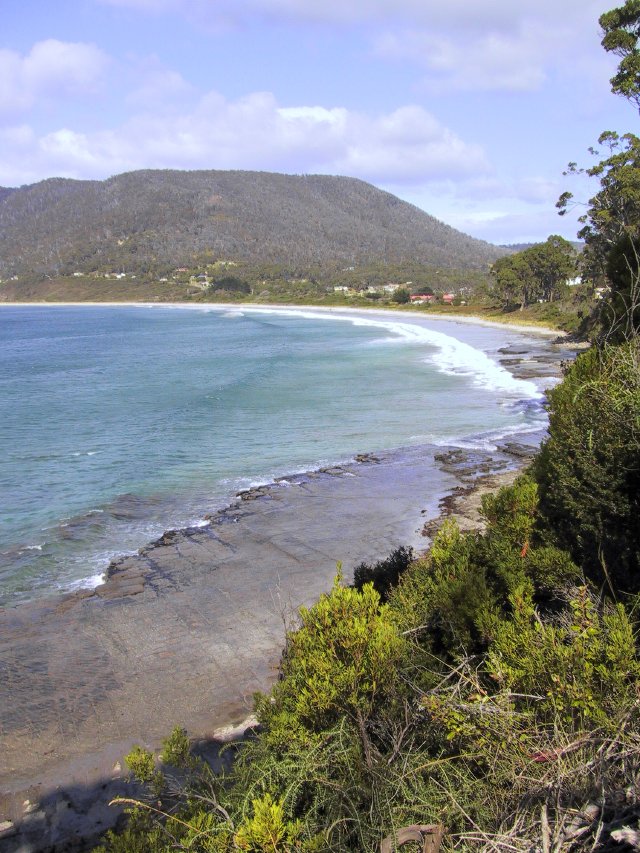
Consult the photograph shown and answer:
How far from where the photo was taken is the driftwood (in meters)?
3.11

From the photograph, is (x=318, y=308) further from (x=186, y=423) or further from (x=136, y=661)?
(x=136, y=661)

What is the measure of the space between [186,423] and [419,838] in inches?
Result: 947

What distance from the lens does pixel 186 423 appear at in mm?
26453

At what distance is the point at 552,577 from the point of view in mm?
6355

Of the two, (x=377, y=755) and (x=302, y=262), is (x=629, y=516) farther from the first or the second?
(x=302, y=262)

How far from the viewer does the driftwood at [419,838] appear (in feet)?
10.2

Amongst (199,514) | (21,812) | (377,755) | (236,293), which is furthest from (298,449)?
(236,293)

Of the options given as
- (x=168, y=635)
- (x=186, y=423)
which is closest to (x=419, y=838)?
(x=168, y=635)

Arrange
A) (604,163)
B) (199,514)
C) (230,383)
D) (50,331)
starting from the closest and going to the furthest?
(199,514) → (604,163) → (230,383) → (50,331)

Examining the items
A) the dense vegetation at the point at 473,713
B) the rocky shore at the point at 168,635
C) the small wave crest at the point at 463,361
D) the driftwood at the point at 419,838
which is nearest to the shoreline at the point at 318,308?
the small wave crest at the point at 463,361

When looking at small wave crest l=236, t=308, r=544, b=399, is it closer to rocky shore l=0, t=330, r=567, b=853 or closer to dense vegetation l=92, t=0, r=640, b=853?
rocky shore l=0, t=330, r=567, b=853

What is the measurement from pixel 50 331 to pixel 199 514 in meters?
74.5

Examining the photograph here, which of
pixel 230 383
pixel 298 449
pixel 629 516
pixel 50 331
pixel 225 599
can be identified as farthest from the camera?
pixel 50 331

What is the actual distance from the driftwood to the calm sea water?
10.3 meters
